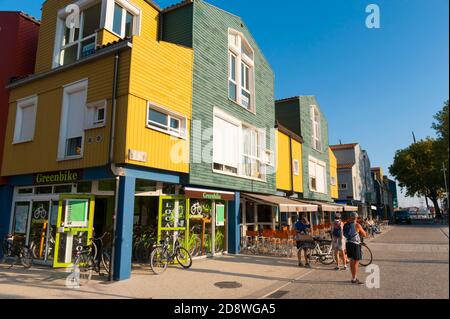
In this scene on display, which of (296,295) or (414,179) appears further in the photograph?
(414,179)

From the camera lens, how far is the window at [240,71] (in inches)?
615

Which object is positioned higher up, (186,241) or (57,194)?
(57,194)

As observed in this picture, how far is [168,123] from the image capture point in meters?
11.1

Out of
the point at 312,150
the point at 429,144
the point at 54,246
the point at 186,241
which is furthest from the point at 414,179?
the point at 54,246

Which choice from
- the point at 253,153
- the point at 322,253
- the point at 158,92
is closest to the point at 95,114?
the point at 158,92

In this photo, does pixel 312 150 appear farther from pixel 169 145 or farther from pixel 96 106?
pixel 96 106

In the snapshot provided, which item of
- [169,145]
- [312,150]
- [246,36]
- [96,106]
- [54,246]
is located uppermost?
[246,36]

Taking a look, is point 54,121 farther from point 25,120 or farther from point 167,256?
point 167,256

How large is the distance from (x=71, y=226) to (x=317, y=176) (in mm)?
19849

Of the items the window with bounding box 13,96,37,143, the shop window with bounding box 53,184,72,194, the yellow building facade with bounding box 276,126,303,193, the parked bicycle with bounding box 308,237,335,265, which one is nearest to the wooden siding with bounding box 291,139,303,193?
the yellow building facade with bounding box 276,126,303,193

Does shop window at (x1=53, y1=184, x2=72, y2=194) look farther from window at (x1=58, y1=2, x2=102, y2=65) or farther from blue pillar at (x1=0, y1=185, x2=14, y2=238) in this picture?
window at (x1=58, y1=2, x2=102, y2=65)
